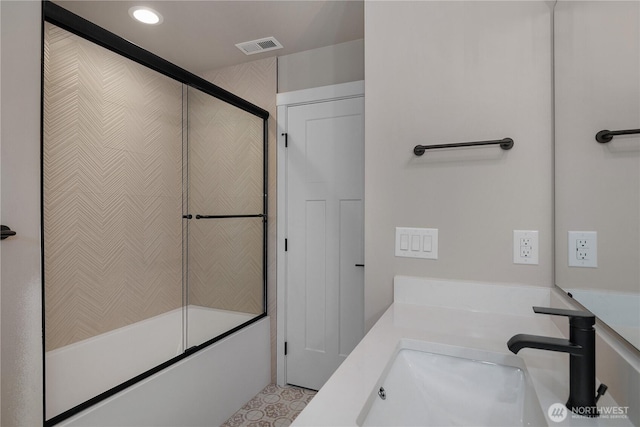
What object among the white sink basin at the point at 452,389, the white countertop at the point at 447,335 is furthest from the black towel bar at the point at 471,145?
the white sink basin at the point at 452,389

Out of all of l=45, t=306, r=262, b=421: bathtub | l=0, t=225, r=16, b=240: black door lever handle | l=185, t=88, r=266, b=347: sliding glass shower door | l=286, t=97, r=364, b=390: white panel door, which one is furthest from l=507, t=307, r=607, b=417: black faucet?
l=185, t=88, r=266, b=347: sliding glass shower door

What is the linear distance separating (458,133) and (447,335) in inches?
30.1

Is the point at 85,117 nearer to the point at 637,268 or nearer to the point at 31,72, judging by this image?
the point at 31,72

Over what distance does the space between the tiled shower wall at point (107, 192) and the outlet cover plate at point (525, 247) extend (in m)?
1.85

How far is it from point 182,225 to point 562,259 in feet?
6.52

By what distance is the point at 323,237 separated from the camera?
2439 millimetres

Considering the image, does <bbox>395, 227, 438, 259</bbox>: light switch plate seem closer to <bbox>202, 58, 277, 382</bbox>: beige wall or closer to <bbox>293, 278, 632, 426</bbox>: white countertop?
<bbox>293, 278, 632, 426</bbox>: white countertop

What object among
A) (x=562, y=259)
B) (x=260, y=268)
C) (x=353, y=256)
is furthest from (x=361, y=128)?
(x=562, y=259)

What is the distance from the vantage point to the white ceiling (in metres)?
1.91

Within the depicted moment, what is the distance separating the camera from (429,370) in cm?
93

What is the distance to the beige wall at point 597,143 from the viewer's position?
0.67 meters

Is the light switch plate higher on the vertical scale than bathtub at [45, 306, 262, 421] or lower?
higher

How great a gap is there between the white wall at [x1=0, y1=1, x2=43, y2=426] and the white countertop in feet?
3.52

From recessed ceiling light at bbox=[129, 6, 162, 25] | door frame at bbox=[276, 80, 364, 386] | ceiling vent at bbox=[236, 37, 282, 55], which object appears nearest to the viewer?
recessed ceiling light at bbox=[129, 6, 162, 25]
